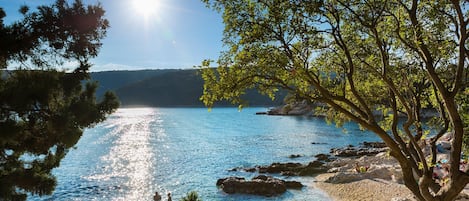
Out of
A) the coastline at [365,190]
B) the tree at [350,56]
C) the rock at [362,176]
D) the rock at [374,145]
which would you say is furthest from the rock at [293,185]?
the rock at [374,145]

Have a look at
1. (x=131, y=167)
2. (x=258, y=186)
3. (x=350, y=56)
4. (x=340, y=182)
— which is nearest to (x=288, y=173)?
(x=340, y=182)

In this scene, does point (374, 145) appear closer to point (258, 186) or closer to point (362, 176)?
point (362, 176)

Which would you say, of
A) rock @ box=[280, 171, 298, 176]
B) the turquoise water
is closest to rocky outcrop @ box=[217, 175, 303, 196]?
the turquoise water

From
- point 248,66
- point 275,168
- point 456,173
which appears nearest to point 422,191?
point 456,173

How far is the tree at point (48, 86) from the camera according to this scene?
11688mm

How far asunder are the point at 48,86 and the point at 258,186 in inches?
1022

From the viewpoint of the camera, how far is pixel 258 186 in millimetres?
34875

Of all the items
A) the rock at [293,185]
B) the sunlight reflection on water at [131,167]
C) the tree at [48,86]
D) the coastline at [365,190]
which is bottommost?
the sunlight reflection on water at [131,167]

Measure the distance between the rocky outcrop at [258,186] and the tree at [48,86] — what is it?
74.1ft

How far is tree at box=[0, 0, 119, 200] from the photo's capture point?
11.7 m

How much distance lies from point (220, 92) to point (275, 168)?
3461cm

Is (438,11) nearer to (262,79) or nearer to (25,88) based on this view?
(262,79)

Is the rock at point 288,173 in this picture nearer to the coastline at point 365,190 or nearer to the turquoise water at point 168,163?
the turquoise water at point 168,163

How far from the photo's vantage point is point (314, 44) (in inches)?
511
